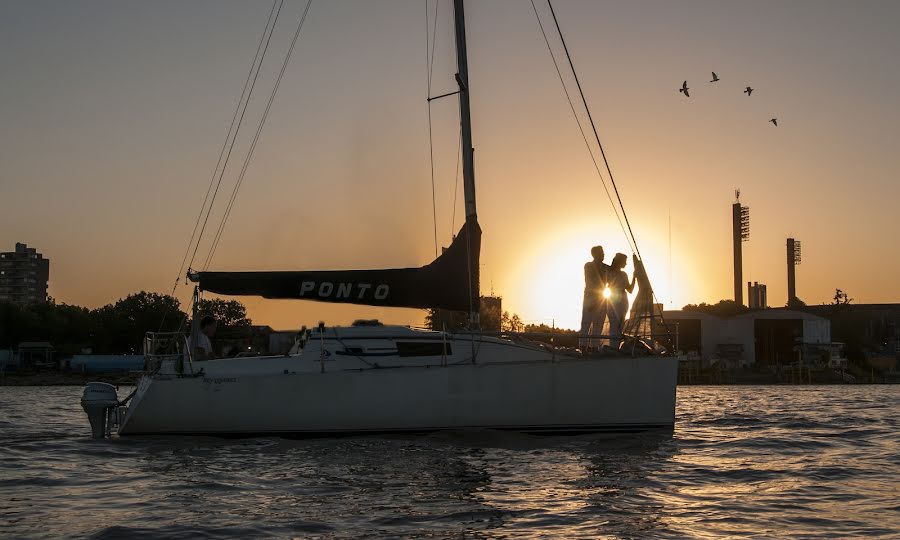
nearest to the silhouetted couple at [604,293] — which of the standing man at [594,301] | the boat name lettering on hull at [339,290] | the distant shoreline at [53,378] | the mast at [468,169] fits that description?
the standing man at [594,301]

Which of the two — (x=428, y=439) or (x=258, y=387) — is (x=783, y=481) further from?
(x=258, y=387)

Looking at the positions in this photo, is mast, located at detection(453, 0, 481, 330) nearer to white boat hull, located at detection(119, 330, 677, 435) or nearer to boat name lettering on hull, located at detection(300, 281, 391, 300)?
white boat hull, located at detection(119, 330, 677, 435)

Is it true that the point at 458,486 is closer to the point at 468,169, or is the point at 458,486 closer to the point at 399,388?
the point at 399,388

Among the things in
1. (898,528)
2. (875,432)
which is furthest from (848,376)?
(898,528)

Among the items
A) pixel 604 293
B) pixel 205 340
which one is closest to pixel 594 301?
pixel 604 293

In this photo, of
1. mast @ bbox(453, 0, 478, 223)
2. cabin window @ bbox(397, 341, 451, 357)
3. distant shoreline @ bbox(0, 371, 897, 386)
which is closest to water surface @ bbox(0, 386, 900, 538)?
cabin window @ bbox(397, 341, 451, 357)

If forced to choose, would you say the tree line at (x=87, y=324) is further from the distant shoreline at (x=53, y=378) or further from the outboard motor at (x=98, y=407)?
the outboard motor at (x=98, y=407)

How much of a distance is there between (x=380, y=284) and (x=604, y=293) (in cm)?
407

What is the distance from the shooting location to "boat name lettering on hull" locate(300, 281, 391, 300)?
54.0 ft

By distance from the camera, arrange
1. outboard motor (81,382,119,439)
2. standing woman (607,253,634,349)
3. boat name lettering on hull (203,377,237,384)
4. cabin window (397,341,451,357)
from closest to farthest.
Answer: boat name lettering on hull (203,377,237,384) < cabin window (397,341,451,357) < outboard motor (81,382,119,439) < standing woman (607,253,634,349)

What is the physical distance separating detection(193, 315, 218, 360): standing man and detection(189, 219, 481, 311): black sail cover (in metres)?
0.91

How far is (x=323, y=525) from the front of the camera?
9125mm

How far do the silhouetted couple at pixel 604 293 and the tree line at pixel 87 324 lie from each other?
74.6 metres

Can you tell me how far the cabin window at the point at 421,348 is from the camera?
51.8ft
